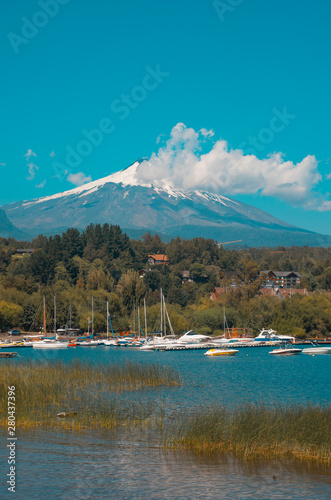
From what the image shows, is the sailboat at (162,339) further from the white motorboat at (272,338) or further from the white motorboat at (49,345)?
the white motorboat at (272,338)

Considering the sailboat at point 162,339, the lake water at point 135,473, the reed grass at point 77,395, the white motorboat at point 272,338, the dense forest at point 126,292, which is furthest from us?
the dense forest at point 126,292

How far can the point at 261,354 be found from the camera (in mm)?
82562

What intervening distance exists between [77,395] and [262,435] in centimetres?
1338

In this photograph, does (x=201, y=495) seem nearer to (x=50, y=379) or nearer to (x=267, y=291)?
(x=50, y=379)

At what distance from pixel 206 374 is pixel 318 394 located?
15102 millimetres

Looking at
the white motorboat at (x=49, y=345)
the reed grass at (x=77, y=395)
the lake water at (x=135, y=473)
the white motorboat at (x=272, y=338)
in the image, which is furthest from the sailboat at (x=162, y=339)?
the lake water at (x=135, y=473)

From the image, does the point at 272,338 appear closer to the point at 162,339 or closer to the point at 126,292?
the point at 162,339

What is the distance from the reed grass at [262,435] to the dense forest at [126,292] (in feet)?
272

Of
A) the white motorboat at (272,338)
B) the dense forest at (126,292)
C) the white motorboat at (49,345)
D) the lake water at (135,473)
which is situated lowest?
the lake water at (135,473)

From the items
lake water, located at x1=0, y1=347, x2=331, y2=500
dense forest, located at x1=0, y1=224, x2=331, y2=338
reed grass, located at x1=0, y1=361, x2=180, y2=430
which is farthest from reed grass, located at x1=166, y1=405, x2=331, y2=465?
dense forest, located at x1=0, y1=224, x2=331, y2=338

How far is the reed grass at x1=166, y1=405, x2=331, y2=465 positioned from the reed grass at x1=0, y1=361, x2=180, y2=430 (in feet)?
13.3

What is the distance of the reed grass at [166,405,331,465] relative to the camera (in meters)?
21.1

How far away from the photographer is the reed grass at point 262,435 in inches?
830

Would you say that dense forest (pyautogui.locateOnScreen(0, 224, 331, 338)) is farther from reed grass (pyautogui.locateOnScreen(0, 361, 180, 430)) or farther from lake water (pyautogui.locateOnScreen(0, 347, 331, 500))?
lake water (pyautogui.locateOnScreen(0, 347, 331, 500))
